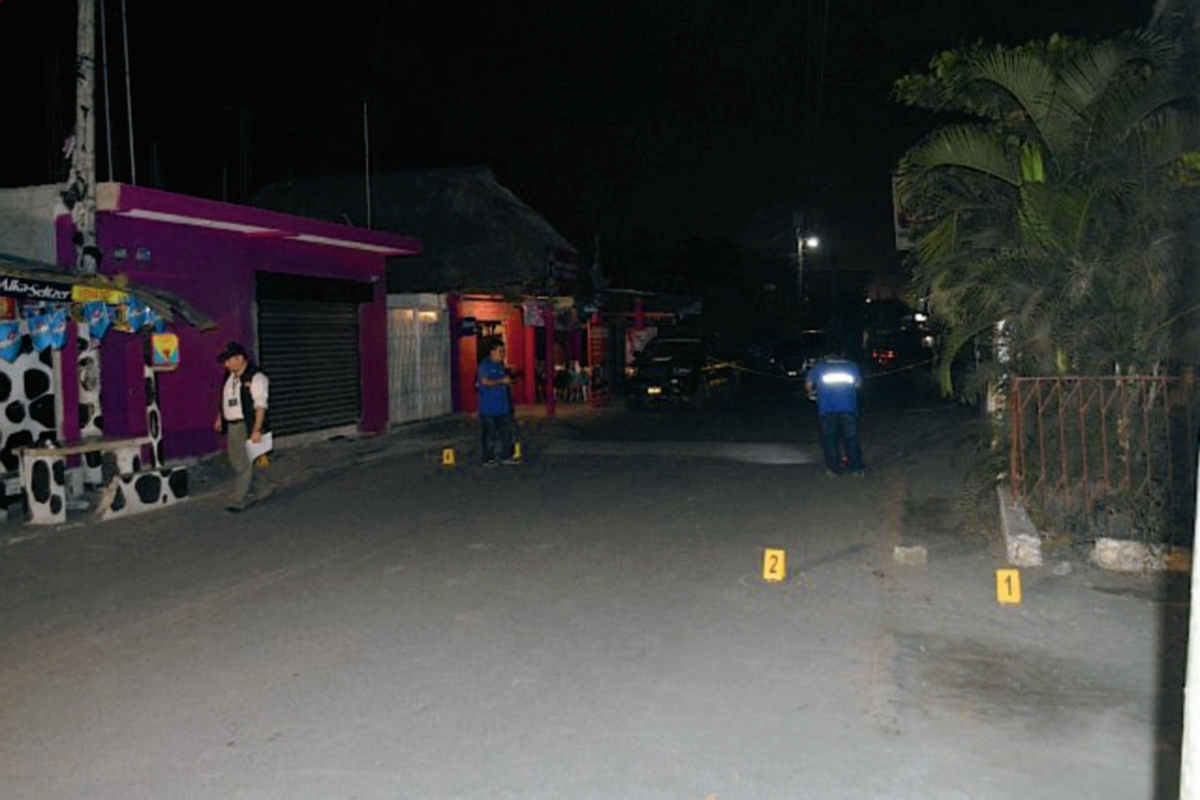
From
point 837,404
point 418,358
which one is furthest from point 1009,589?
point 418,358

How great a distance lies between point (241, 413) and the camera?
462 inches

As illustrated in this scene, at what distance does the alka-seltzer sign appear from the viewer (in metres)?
10.2

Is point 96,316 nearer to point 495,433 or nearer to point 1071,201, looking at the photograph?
point 495,433

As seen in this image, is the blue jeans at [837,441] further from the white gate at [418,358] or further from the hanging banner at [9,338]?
the white gate at [418,358]

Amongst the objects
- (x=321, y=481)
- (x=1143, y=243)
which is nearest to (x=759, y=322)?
(x=321, y=481)

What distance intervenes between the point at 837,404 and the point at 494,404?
185 inches

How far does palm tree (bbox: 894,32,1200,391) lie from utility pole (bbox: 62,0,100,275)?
28.5 feet

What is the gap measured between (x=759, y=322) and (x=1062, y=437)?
43.2m

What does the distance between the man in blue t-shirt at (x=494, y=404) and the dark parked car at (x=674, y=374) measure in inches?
452

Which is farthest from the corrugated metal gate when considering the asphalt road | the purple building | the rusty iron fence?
the rusty iron fence

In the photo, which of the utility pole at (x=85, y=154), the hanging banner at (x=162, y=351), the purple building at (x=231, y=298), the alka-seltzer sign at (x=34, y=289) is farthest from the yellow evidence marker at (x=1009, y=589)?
the utility pole at (x=85, y=154)

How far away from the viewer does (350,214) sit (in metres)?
25.1

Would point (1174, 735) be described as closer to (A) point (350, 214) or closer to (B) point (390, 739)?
(B) point (390, 739)

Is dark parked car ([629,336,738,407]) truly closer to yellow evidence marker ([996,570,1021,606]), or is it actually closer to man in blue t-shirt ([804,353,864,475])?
man in blue t-shirt ([804,353,864,475])
